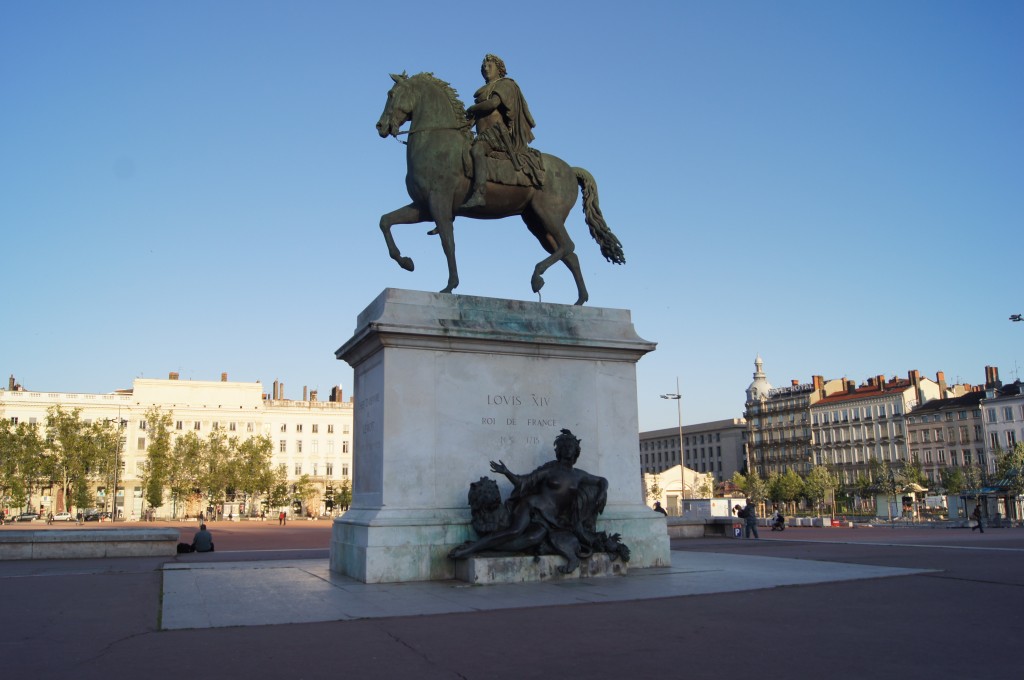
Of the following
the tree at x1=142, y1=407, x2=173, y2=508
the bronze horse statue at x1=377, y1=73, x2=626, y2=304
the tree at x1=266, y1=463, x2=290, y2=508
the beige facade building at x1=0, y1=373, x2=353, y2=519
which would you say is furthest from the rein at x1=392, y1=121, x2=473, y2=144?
the beige facade building at x1=0, y1=373, x2=353, y2=519

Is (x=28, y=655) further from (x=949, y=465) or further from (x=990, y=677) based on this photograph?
(x=949, y=465)

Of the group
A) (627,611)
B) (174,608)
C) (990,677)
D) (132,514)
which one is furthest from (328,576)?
(132,514)

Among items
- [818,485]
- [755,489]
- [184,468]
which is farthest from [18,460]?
[818,485]

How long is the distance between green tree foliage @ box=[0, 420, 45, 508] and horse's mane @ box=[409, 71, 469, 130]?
71.1 m

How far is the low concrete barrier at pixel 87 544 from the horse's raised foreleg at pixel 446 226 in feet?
41.2

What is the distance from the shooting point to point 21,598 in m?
10.5

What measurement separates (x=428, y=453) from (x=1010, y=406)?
338 feet

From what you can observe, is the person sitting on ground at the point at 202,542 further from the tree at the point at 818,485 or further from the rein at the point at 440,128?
the tree at the point at 818,485

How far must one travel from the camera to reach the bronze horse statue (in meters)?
13.5

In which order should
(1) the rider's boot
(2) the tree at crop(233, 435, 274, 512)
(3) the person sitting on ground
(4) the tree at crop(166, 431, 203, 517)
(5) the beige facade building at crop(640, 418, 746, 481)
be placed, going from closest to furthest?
(1) the rider's boot, (3) the person sitting on ground, (4) the tree at crop(166, 431, 203, 517), (2) the tree at crop(233, 435, 274, 512), (5) the beige facade building at crop(640, 418, 746, 481)

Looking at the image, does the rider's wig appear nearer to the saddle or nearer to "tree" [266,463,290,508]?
the saddle

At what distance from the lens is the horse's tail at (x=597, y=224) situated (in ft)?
49.7

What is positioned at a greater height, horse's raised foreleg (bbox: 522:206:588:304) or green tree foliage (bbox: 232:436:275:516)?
horse's raised foreleg (bbox: 522:206:588:304)

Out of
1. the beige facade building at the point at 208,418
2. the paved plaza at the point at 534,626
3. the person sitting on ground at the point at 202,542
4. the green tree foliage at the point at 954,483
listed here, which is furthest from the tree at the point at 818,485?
the paved plaza at the point at 534,626
